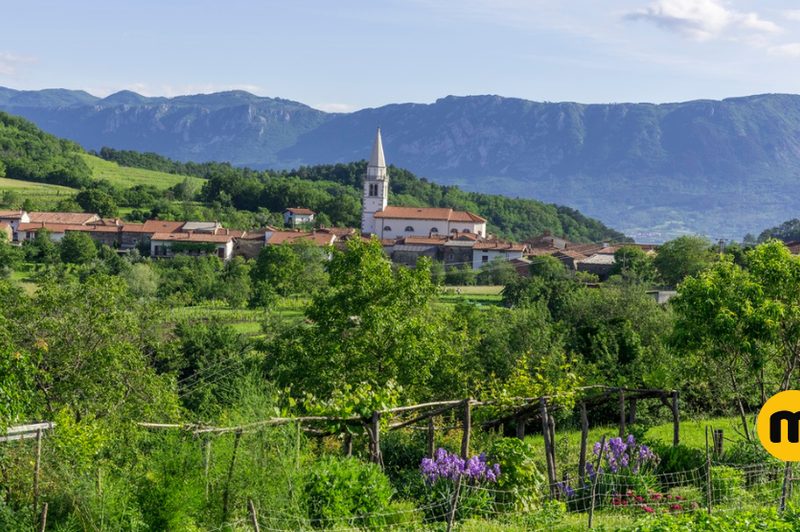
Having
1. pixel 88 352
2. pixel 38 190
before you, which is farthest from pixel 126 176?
pixel 88 352

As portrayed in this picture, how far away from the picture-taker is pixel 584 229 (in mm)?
140000

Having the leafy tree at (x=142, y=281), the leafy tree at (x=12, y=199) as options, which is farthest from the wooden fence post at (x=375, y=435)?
the leafy tree at (x=12, y=199)

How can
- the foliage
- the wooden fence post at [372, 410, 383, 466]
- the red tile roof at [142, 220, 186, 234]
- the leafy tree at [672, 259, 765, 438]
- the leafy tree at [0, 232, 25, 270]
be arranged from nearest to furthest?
1. the foliage
2. the wooden fence post at [372, 410, 383, 466]
3. the leafy tree at [672, 259, 765, 438]
4. the leafy tree at [0, 232, 25, 270]
5. the red tile roof at [142, 220, 186, 234]

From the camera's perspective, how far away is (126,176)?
439 feet

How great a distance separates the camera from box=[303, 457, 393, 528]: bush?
8.27 meters

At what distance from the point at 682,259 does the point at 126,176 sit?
9919 centimetres

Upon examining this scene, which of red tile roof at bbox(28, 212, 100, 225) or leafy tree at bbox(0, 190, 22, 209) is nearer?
red tile roof at bbox(28, 212, 100, 225)

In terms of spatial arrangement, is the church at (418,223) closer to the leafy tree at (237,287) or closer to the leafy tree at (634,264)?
the leafy tree at (634,264)

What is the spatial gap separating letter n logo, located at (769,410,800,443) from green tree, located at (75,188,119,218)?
316ft

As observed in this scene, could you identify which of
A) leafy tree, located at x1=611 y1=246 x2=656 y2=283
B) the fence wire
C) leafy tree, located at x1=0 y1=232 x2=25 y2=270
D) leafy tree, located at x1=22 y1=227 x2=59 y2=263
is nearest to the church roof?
leafy tree, located at x1=611 y1=246 x2=656 y2=283

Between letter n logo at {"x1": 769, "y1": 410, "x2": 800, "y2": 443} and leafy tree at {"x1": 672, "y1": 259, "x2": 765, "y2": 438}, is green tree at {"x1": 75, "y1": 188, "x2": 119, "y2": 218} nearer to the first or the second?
leafy tree at {"x1": 672, "y1": 259, "x2": 765, "y2": 438}

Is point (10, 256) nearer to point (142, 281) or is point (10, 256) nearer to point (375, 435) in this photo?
point (142, 281)

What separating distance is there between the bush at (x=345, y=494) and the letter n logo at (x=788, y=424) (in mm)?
3878

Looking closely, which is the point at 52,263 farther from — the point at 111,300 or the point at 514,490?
the point at 514,490
